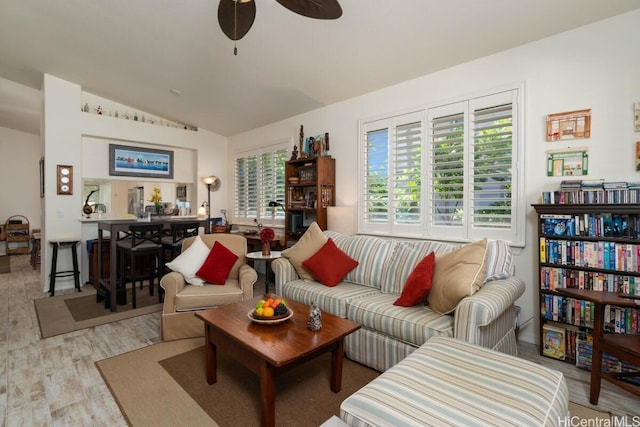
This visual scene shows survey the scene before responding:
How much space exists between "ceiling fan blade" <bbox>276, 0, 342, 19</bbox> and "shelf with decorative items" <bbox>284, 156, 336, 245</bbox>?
2.39 m

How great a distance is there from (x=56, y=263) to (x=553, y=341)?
6.16 metres

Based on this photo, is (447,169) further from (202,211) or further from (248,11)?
(202,211)

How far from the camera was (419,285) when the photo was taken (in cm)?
241

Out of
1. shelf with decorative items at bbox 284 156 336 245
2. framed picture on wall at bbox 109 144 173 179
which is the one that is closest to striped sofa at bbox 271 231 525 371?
shelf with decorative items at bbox 284 156 336 245

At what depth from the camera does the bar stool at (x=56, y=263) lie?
4488 mm

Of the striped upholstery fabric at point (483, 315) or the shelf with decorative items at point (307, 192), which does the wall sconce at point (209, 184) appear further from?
the striped upholstery fabric at point (483, 315)

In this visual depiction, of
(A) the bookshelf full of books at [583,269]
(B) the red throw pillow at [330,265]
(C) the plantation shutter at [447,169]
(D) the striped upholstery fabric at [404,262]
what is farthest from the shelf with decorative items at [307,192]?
(A) the bookshelf full of books at [583,269]

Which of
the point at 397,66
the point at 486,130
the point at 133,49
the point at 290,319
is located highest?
the point at 133,49

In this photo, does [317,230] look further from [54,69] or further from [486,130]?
[54,69]

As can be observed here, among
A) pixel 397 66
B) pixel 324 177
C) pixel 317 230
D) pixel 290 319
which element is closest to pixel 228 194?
pixel 324 177

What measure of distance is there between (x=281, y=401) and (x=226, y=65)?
3.66 metres

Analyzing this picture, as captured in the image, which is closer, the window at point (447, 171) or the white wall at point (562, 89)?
the white wall at point (562, 89)

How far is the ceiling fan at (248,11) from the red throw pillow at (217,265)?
206 centimetres

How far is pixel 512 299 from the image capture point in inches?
89.7
